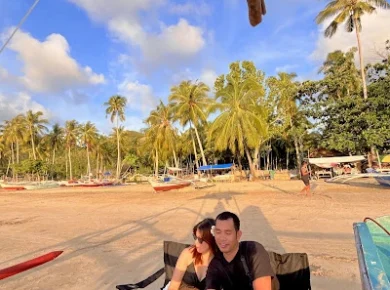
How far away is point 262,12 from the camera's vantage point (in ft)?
6.28

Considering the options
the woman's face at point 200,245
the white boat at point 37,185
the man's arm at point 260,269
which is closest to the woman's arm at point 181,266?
the woman's face at point 200,245

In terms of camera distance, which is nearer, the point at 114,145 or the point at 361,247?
the point at 361,247

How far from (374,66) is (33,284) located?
26.8m

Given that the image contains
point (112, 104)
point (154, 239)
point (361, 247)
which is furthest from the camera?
point (112, 104)

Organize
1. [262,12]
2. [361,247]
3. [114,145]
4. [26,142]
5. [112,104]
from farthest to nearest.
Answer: [114,145] → [26,142] → [112,104] → [361,247] → [262,12]

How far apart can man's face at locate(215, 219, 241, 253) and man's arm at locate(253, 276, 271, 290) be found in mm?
279

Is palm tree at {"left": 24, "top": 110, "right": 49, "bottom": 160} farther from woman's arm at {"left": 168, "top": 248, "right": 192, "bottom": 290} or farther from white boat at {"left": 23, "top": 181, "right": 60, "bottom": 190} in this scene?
woman's arm at {"left": 168, "top": 248, "right": 192, "bottom": 290}

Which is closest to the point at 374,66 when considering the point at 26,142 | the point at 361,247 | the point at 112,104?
the point at 361,247

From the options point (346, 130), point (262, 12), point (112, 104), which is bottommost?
point (262, 12)

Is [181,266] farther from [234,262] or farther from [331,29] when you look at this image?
[331,29]

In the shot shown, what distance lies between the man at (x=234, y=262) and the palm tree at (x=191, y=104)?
3108 centimetres

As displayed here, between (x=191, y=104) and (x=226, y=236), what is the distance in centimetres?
3195

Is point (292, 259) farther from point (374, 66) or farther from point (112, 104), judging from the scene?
point (112, 104)

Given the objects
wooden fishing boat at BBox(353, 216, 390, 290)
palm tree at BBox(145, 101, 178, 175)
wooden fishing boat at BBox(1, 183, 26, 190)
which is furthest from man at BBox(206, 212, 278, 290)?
wooden fishing boat at BBox(1, 183, 26, 190)
